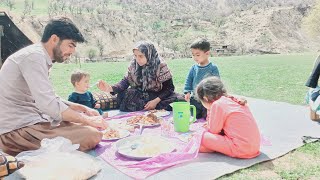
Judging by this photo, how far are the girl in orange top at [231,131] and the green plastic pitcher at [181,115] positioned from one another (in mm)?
501

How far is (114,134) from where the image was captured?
12.5ft

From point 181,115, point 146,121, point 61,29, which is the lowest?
point 146,121

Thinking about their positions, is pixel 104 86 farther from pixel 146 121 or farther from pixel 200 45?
pixel 200 45

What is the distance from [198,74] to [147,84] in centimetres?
84

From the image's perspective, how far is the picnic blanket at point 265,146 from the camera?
292 centimetres

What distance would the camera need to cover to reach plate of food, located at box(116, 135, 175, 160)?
319cm

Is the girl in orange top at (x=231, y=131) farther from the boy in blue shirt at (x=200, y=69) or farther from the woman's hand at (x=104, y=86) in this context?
the woman's hand at (x=104, y=86)

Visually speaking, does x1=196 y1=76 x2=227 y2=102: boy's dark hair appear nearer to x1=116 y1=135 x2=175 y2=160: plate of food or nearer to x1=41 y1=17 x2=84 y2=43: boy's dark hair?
x1=116 y1=135 x2=175 y2=160: plate of food

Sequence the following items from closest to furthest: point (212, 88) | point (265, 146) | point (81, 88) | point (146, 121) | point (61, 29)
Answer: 1. point (61, 29)
2. point (212, 88)
3. point (265, 146)
4. point (146, 121)
5. point (81, 88)

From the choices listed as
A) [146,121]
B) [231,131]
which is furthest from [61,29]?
[231,131]

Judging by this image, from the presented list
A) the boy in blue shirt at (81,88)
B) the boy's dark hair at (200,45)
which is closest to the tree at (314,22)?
the boy's dark hair at (200,45)

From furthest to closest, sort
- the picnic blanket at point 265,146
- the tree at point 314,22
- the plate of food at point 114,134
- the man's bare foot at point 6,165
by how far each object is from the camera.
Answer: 1. the tree at point 314,22
2. the plate of food at point 114,134
3. the picnic blanket at point 265,146
4. the man's bare foot at point 6,165

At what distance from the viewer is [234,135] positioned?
320 cm

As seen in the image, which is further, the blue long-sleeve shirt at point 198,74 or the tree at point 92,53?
the tree at point 92,53
